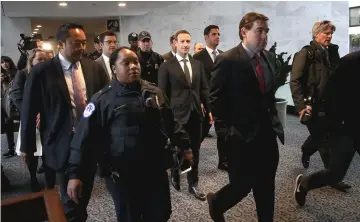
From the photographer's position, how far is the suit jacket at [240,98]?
2170mm

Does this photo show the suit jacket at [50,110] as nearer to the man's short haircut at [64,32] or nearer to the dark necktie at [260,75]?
the man's short haircut at [64,32]

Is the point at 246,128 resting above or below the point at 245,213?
above

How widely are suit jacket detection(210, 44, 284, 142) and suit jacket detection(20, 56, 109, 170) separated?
0.83 m

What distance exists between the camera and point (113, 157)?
1871mm

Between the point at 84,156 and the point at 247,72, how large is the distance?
41.0 inches

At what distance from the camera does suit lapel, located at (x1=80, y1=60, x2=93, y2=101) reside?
2355 mm

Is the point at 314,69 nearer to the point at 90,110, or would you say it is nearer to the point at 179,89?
the point at 179,89

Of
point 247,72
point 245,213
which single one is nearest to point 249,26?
point 247,72

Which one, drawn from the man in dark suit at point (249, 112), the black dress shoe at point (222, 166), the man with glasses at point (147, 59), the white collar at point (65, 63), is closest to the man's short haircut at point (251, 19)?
the man in dark suit at point (249, 112)

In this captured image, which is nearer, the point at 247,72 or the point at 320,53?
the point at 247,72

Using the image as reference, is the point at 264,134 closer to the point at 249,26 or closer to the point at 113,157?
the point at 249,26

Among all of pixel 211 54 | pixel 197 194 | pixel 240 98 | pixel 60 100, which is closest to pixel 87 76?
pixel 60 100

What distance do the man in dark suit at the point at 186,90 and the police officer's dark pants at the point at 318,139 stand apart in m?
1.00

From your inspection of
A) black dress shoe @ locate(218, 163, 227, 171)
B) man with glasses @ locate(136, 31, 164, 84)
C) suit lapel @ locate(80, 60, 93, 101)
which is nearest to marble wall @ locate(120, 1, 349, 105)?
man with glasses @ locate(136, 31, 164, 84)
